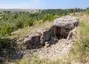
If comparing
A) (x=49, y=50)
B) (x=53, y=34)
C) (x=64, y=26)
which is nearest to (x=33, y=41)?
(x=53, y=34)

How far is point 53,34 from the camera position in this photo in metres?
12.9

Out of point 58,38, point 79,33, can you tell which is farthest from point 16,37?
point 79,33

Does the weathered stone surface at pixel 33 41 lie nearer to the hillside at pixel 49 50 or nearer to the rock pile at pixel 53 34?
the rock pile at pixel 53 34

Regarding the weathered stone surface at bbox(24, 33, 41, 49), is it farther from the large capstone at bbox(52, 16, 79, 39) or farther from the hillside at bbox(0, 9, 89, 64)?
the large capstone at bbox(52, 16, 79, 39)

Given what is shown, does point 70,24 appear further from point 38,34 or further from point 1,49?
point 1,49

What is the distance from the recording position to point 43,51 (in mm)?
10961

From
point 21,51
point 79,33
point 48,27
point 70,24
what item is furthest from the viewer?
point 48,27

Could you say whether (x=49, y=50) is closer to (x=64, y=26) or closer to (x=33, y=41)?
(x=33, y=41)

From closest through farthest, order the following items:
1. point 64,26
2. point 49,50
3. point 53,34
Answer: point 49,50 < point 64,26 < point 53,34

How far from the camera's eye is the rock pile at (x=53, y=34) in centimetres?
1233

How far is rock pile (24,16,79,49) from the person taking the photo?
12.3m

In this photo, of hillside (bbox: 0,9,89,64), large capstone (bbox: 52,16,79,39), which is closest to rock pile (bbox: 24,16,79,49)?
large capstone (bbox: 52,16,79,39)

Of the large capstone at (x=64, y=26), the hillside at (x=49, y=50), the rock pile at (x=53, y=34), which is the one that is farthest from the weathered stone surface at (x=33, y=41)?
the large capstone at (x=64, y=26)

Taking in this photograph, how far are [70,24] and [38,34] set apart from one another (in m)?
2.05
